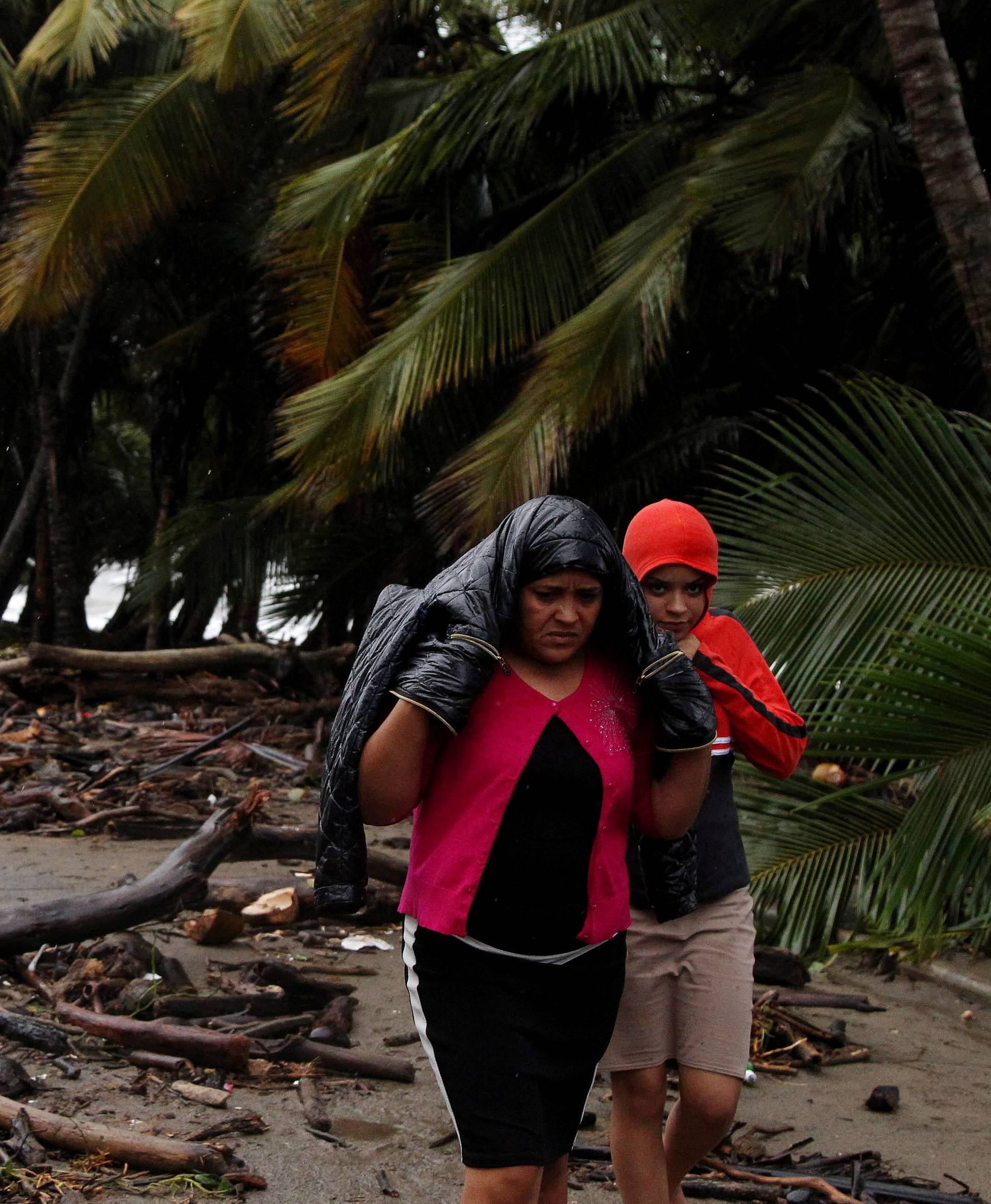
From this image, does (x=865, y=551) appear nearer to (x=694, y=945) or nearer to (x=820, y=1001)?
(x=820, y=1001)

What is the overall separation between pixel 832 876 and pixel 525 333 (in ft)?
16.5

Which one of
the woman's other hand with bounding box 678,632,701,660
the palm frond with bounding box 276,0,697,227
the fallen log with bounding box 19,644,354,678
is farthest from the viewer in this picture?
the fallen log with bounding box 19,644,354,678

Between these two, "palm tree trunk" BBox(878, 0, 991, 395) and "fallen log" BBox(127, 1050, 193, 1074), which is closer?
"fallen log" BBox(127, 1050, 193, 1074)

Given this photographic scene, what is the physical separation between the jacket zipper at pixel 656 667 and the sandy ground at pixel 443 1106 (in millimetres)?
1707

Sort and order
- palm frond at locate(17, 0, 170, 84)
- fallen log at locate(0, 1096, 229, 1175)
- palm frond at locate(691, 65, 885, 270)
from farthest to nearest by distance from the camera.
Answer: palm frond at locate(17, 0, 170, 84)
palm frond at locate(691, 65, 885, 270)
fallen log at locate(0, 1096, 229, 1175)

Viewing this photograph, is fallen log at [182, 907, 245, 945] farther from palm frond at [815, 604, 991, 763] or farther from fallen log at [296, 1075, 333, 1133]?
palm frond at [815, 604, 991, 763]

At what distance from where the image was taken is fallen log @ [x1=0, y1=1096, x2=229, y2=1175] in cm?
326

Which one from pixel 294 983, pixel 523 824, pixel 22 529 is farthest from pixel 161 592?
pixel 523 824

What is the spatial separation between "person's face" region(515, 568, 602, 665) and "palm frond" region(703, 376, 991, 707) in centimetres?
257

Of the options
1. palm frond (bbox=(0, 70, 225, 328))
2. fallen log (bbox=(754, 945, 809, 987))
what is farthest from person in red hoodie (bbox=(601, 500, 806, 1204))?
palm frond (bbox=(0, 70, 225, 328))

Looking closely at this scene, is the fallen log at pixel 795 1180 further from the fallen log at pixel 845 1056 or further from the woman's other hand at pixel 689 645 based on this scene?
the woman's other hand at pixel 689 645

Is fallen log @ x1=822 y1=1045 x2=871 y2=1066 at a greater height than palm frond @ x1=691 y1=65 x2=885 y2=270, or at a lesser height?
lesser

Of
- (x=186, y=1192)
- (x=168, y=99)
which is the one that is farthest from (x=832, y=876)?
(x=168, y=99)

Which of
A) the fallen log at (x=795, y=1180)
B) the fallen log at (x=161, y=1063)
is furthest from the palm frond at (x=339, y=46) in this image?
the fallen log at (x=795, y=1180)
